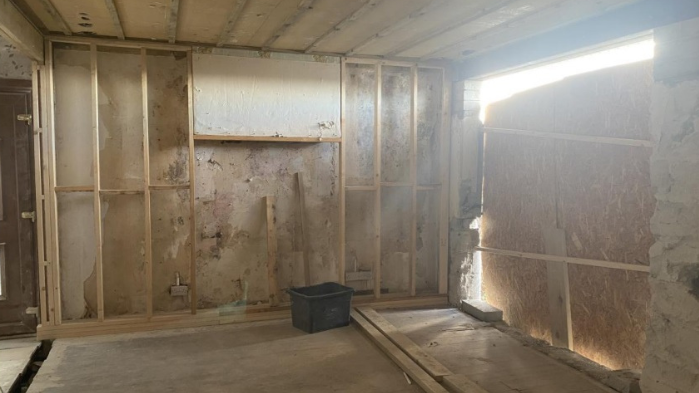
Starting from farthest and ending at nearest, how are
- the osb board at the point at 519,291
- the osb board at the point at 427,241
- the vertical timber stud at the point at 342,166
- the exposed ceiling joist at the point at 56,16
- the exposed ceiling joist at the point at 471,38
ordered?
the osb board at the point at 427,241, the vertical timber stud at the point at 342,166, the osb board at the point at 519,291, the exposed ceiling joist at the point at 471,38, the exposed ceiling joist at the point at 56,16

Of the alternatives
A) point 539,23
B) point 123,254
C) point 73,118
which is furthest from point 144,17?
point 539,23

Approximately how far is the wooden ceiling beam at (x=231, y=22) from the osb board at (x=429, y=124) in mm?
1975

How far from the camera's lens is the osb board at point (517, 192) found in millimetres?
4168

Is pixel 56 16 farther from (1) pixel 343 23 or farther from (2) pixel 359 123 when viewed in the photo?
(2) pixel 359 123

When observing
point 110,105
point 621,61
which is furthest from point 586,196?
point 110,105

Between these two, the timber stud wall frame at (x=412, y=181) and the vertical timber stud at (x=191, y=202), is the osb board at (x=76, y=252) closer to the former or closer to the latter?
the vertical timber stud at (x=191, y=202)

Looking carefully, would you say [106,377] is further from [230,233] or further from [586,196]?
[586,196]

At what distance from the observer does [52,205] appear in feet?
13.0

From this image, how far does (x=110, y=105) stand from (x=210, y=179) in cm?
103

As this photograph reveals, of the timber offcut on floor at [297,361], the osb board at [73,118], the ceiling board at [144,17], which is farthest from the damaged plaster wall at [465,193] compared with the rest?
the osb board at [73,118]

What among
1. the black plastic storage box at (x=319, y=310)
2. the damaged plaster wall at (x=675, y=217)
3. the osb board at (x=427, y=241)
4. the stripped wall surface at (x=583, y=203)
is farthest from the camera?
the osb board at (x=427, y=241)

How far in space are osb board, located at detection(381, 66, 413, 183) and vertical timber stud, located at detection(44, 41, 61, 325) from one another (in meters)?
2.91

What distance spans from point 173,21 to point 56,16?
80cm

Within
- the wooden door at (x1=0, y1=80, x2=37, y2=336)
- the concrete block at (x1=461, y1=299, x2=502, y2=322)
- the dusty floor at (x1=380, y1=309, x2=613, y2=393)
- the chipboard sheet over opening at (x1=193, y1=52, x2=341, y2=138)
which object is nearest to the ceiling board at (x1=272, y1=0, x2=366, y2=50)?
the chipboard sheet over opening at (x1=193, y1=52, x2=341, y2=138)
